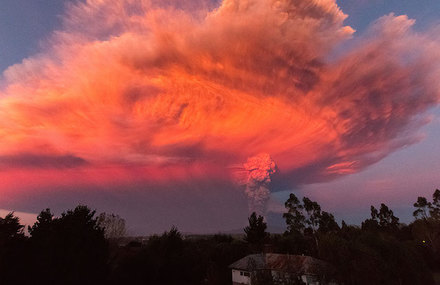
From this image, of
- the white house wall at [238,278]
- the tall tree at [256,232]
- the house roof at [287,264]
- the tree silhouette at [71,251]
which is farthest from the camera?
the tall tree at [256,232]

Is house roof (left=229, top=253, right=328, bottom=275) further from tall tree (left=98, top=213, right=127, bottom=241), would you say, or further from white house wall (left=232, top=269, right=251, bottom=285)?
tall tree (left=98, top=213, right=127, bottom=241)

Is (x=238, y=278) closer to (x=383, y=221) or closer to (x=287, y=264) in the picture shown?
(x=287, y=264)

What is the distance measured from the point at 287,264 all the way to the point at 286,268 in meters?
2.09

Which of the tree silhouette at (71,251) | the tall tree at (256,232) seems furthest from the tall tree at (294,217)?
the tree silhouette at (71,251)

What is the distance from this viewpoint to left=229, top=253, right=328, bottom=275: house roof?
36781 mm

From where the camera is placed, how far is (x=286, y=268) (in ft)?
127

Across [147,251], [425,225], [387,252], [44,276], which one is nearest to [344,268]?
[387,252]

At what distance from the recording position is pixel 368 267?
34.9 metres

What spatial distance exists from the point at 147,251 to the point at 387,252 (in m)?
44.4

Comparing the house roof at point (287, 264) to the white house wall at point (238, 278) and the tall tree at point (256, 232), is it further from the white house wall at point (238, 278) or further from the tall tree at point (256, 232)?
the tall tree at point (256, 232)

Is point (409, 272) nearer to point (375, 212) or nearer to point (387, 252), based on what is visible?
point (387, 252)

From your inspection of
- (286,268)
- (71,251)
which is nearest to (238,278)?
(286,268)

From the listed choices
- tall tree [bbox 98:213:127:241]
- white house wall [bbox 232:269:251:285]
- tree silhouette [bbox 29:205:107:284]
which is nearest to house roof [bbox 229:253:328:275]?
white house wall [bbox 232:269:251:285]

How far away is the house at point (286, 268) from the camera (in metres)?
34.7
